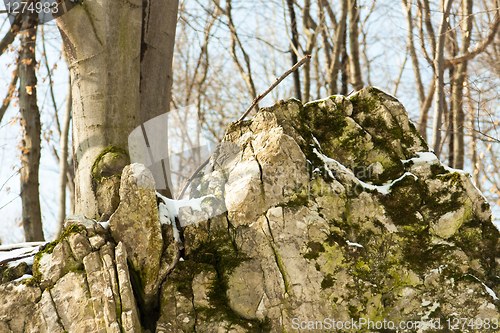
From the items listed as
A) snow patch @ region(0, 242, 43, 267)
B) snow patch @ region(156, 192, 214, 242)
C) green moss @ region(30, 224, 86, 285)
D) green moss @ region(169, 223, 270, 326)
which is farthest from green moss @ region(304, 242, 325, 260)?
snow patch @ region(0, 242, 43, 267)

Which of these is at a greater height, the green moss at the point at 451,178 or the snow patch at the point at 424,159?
the snow patch at the point at 424,159

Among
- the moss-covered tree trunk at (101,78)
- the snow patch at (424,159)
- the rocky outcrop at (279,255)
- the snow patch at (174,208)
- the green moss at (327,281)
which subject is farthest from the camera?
the moss-covered tree trunk at (101,78)

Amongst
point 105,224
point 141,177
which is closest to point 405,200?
point 141,177

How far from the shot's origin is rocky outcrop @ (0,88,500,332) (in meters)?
3.49

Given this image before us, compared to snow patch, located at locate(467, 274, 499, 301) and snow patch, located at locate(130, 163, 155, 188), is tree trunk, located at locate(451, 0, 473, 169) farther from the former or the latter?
snow patch, located at locate(130, 163, 155, 188)

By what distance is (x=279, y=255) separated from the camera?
367 cm

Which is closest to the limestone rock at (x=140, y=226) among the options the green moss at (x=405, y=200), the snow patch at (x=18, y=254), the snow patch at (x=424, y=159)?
the snow patch at (x=18, y=254)

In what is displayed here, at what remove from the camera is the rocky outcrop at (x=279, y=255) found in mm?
3492

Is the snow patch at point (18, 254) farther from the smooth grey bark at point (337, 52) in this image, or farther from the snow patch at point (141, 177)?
the smooth grey bark at point (337, 52)

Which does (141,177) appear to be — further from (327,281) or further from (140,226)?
(327,281)

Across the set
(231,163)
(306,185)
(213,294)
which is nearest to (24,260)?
(213,294)

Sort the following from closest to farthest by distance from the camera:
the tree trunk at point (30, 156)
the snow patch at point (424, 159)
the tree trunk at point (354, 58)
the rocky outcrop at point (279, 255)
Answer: the rocky outcrop at point (279, 255) < the snow patch at point (424, 159) < the tree trunk at point (30, 156) < the tree trunk at point (354, 58)

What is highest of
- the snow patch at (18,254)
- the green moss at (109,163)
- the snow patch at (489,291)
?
the green moss at (109,163)

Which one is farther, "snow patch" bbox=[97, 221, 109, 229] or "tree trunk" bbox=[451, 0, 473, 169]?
"tree trunk" bbox=[451, 0, 473, 169]
